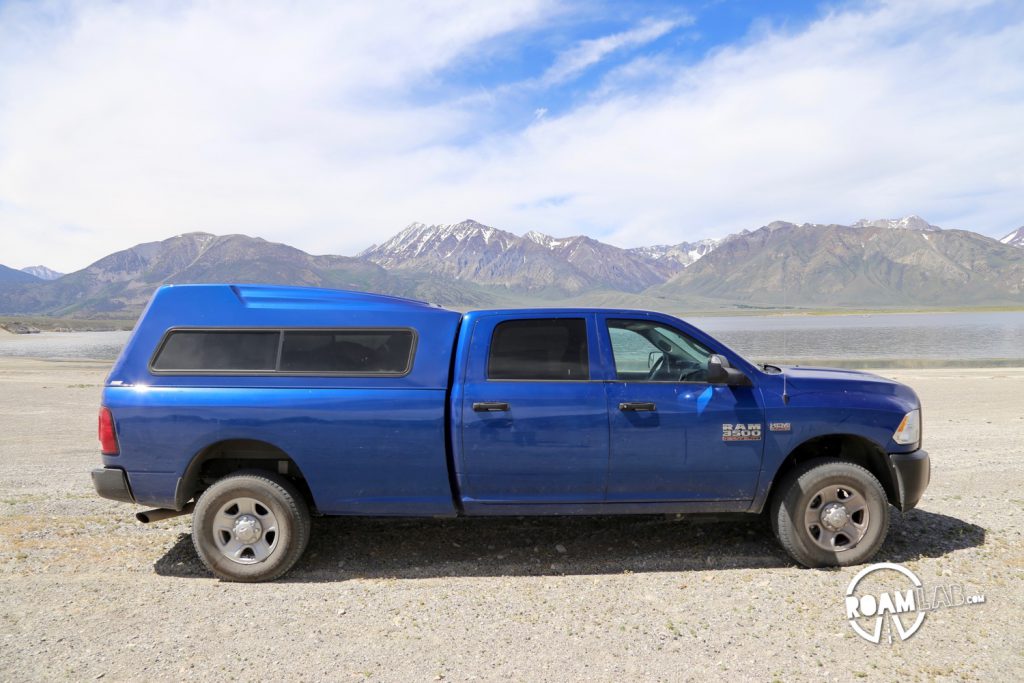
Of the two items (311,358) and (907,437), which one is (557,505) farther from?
(907,437)

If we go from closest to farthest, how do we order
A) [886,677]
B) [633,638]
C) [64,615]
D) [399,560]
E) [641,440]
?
[886,677] → [633,638] → [64,615] → [641,440] → [399,560]

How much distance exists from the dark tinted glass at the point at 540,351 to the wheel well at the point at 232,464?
165 centimetres

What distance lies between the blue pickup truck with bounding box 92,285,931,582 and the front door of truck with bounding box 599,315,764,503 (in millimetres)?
12

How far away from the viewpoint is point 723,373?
15.8 ft


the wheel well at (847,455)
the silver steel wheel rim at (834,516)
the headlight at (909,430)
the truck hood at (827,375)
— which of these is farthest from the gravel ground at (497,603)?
the truck hood at (827,375)

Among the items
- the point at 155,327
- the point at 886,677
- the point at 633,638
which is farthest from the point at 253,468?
the point at 886,677

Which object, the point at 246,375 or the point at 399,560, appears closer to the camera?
the point at 246,375

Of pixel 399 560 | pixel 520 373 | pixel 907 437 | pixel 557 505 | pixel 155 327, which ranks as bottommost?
pixel 399 560

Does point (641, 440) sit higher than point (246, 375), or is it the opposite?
point (246, 375)

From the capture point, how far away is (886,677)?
348 centimetres

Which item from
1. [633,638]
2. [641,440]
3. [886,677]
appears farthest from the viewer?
[641,440]

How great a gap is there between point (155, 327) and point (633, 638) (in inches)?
152

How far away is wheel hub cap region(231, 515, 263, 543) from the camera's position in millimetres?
4879

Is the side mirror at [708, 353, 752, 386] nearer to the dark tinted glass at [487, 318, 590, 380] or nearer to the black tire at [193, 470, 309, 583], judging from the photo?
the dark tinted glass at [487, 318, 590, 380]
